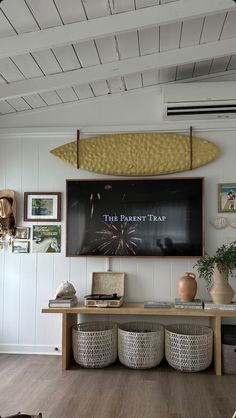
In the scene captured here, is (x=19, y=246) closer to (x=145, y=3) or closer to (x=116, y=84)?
(x=116, y=84)

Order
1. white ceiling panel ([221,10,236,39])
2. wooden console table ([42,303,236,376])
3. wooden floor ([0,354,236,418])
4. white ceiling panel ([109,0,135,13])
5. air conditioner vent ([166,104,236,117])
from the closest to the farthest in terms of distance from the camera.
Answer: white ceiling panel ([109,0,135,13]) → wooden floor ([0,354,236,418]) → white ceiling panel ([221,10,236,39]) → wooden console table ([42,303,236,376]) → air conditioner vent ([166,104,236,117])

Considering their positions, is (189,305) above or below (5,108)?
below

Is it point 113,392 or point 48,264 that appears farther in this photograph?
point 48,264

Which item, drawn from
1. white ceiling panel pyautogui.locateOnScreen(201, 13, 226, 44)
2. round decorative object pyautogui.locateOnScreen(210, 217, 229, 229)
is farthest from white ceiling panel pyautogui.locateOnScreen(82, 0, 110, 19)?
round decorative object pyautogui.locateOnScreen(210, 217, 229, 229)

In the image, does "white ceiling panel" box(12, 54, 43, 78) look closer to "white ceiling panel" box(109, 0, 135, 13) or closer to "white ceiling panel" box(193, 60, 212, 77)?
"white ceiling panel" box(109, 0, 135, 13)

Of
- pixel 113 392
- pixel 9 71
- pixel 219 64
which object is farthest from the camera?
pixel 219 64

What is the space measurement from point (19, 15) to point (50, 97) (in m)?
1.26

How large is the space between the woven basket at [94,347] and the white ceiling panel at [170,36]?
2.43 metres

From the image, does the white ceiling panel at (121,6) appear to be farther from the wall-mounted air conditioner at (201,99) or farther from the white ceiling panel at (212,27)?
the wall-mounted air conditioner at (201,99)

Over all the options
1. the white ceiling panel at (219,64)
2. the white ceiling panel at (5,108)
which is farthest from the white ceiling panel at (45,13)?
the white ceiling panel at (219,64)

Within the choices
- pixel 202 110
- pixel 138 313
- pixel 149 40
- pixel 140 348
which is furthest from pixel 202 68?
pixel 140 348

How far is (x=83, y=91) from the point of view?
3643 mm

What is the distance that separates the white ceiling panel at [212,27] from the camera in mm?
2707

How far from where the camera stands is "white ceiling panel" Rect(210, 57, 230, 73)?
3.37 metres
